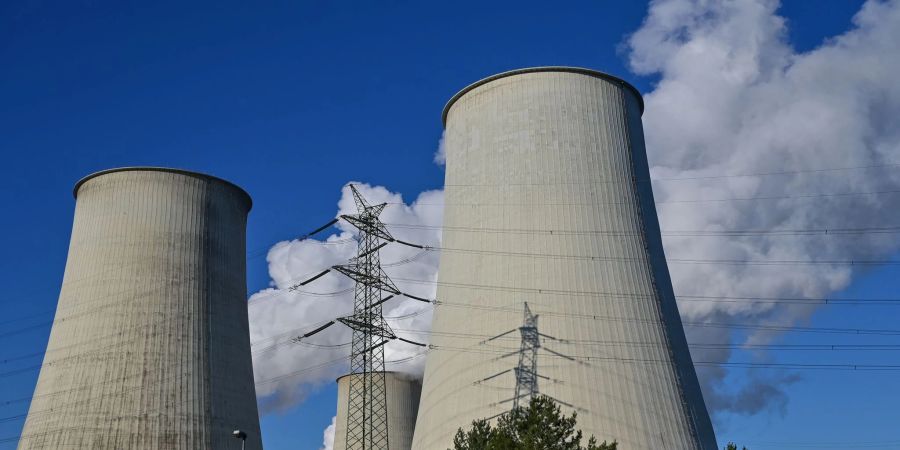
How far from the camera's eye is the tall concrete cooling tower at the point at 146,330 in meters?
17.2

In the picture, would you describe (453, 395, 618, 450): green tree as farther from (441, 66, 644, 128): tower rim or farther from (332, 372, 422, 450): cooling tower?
(332, 372, 422, 450): cooling tower

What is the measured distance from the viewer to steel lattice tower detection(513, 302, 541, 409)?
1472cm

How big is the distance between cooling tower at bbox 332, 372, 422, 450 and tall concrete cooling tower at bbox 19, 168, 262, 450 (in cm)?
964

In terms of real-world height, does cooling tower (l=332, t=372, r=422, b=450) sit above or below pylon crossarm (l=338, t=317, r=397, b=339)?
above

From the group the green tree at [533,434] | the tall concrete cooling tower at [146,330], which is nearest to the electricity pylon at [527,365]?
the green tree at [533,434]

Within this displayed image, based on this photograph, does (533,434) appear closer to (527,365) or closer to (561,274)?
(527,365)

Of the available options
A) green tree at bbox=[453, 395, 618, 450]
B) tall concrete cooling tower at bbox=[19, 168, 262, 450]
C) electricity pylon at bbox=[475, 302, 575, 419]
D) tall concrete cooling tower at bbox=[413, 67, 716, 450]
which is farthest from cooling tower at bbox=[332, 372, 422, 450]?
green tree at bbox=[453, 395, 618, 450]

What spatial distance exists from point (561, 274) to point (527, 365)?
1637 millimetres

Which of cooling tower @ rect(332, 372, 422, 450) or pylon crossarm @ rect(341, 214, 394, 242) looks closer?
pylon crossarm @ rect(341, 214, 394, 242)

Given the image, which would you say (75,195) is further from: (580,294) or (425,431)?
(580,294)

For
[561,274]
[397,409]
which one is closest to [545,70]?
[561,274]

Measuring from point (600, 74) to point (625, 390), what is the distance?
6195 millimetres

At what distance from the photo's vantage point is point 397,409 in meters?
28.9

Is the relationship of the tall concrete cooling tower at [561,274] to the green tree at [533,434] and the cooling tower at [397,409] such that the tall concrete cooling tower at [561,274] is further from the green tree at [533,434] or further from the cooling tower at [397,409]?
the cooling tower at [397,409]
